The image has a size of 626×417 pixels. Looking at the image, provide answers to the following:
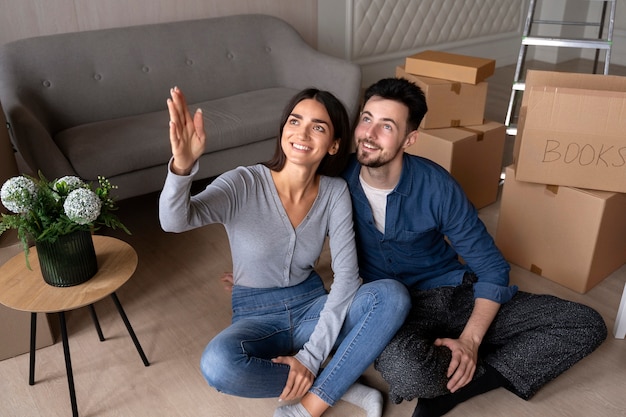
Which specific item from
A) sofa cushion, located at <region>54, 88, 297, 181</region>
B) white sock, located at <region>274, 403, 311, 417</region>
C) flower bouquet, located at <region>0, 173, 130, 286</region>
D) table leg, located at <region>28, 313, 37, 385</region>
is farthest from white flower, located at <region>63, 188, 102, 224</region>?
sofa cushion, located at <region>54, 88, 297, 181</region>

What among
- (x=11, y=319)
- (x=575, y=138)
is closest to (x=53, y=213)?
(x=11, y=319)

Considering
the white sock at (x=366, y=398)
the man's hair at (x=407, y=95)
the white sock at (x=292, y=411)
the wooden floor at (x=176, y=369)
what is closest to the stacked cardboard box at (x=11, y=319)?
the wooden floor at (x=176, y=369)

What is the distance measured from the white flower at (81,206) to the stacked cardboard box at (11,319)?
425 millimetres

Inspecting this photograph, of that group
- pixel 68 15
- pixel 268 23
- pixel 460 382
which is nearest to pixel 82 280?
pixel 460 382

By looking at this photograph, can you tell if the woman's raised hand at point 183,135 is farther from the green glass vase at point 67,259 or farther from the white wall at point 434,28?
the white wall at point 434,28

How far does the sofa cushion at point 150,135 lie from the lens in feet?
8.05

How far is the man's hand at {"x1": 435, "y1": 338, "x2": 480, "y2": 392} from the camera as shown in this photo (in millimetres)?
1629

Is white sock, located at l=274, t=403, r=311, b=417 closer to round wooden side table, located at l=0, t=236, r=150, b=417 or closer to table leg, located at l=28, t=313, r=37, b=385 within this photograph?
round wooden side table, located at l=0, t=236, r=150, b=417

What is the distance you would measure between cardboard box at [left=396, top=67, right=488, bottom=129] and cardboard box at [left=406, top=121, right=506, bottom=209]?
0.12 feet

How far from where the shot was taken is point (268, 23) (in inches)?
135

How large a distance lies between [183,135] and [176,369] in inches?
34.1

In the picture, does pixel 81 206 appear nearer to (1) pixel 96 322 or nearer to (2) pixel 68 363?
(2) pixel 68 363

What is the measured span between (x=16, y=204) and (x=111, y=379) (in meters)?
0.63

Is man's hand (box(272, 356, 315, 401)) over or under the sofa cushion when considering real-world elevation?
under
